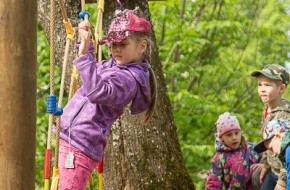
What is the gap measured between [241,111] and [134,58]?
7.29 m

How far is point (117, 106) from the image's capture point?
13.6ft

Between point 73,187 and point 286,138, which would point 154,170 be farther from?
point 73,187

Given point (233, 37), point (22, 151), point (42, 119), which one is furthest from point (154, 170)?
point (233, 37)

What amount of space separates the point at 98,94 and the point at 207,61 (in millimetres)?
7308

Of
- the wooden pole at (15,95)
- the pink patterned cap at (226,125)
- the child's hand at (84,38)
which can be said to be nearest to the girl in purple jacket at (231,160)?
the pink patterned cap at (226,125)

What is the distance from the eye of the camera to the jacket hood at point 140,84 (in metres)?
4.18

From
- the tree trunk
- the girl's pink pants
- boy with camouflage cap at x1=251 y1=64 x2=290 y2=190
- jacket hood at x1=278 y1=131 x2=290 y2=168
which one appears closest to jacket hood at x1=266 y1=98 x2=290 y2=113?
boy with camouflage cap at x1=251 y1=64 x2=290 y2=190

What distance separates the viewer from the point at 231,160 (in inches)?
242

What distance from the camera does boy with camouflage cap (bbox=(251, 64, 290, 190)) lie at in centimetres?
550

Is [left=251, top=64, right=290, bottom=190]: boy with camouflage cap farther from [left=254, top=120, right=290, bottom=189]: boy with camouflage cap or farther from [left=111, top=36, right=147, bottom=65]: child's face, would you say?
[left=111, top=36, right=147, bottom=65]: child's face

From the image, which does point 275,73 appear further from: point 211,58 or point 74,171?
point 211,58

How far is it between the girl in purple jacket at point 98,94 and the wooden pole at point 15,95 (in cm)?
33

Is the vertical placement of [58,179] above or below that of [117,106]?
below

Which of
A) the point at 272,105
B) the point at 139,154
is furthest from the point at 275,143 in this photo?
the point at 139,154
